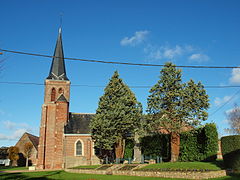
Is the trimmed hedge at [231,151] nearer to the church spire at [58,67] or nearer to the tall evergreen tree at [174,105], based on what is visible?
the tall evergreen tree at [174,105]

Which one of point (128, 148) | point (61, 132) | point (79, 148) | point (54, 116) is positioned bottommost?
point (79, 148)

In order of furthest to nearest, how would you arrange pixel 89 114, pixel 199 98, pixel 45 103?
pixel 89 114
pixel 45 103
pixel 199 98

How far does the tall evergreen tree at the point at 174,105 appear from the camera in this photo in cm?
2350

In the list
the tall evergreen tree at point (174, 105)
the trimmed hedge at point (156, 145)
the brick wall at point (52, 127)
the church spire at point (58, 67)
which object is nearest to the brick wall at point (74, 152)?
the brick wall at point (52, 127)

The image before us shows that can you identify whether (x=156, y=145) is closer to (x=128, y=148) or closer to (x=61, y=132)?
(x=128, y=148)

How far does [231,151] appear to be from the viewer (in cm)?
1709

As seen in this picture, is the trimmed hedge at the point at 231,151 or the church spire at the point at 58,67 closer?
the trimmed hedge at the point at 231,151

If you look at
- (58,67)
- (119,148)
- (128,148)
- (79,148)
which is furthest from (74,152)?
(58,67)

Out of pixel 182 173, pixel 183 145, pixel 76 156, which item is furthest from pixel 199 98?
pixel 76 156

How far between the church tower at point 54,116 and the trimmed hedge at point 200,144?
19.2 meters

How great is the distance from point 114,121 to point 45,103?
1556 cm

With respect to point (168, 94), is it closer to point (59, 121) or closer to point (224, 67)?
point (224, 67)

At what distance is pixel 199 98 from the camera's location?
23500mm

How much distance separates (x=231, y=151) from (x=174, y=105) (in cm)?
780
